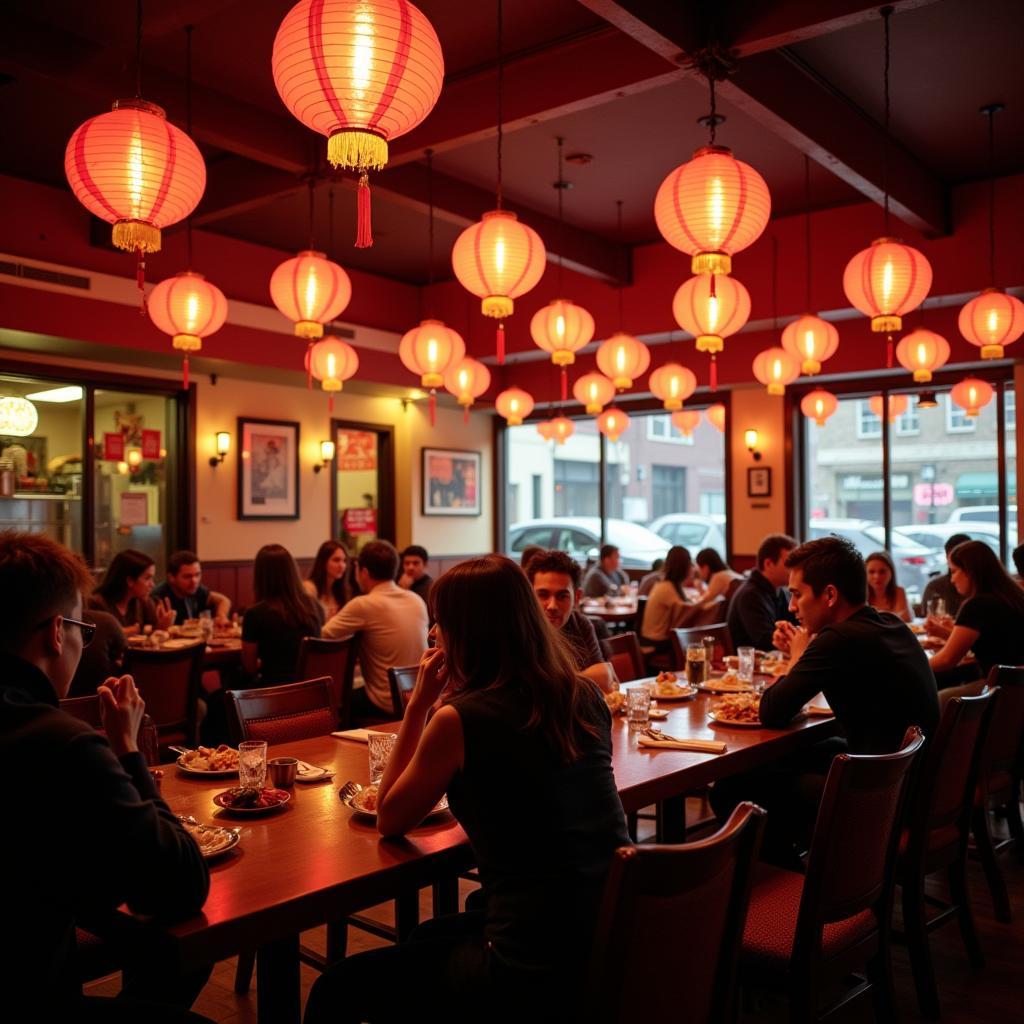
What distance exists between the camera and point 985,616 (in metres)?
4.15

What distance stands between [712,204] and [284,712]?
8.65ft

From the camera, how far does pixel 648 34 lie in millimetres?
4195

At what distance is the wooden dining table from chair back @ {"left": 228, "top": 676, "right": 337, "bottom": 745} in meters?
0.27

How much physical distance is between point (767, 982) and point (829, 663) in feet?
3.36

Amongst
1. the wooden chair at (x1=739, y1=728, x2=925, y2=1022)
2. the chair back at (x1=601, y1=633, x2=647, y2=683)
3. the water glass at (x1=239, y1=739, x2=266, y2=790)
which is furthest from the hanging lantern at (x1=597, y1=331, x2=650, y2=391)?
the water glass at (x1=239, y1=739, x2=266, y2=790)

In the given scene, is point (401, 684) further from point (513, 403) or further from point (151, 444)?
point (151, 444)

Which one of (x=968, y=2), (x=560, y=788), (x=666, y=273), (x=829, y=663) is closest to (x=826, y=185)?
(x=666, y=273)

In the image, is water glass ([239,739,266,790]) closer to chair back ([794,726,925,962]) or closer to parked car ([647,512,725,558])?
chair back ([794,726,925,962])

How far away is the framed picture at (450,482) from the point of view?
11389 mm

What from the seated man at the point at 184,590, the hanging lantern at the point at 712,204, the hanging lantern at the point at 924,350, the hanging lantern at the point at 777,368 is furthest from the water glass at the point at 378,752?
the hanging lantern at the point at 777,368

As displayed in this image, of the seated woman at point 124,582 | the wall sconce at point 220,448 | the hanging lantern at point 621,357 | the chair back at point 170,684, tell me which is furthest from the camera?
the wall sconce at point 220,448

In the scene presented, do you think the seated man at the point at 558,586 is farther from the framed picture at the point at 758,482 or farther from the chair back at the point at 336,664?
the framed picture at the point at 758,482

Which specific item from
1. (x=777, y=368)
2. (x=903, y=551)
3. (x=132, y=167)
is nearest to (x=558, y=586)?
(x=132, y=167)

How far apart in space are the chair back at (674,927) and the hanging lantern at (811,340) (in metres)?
5.53
